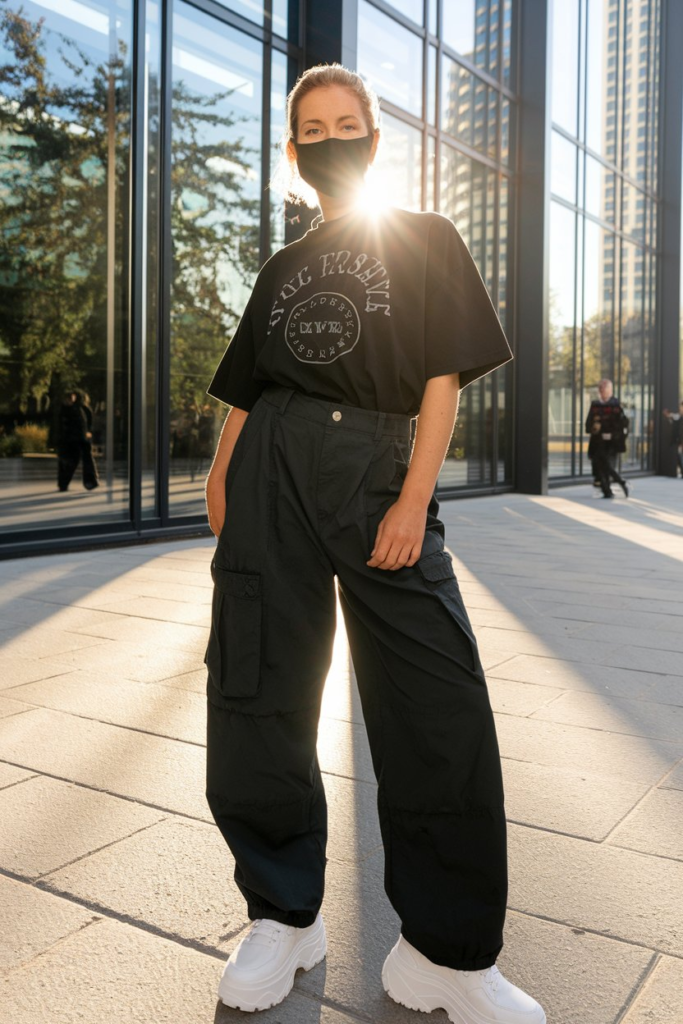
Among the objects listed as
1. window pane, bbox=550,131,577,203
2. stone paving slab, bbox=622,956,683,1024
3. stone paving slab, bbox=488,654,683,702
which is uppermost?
window pane, bbox=550,131,577,203

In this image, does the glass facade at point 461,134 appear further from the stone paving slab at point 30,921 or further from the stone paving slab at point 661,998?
the stone paving slab at point 661,998

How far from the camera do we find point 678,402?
2303cm

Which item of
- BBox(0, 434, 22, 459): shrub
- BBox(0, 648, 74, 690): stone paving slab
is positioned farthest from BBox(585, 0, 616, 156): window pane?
BBox(0, 648, 74, 690): stone paving slab

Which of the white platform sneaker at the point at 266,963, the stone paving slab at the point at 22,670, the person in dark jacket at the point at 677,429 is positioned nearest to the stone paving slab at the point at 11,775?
the stone paving slab at the point at 22,670

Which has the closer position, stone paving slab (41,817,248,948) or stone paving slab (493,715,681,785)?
stone paving slab (41,817,248,948)

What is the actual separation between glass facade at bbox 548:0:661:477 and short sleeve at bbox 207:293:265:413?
14788 millimetres

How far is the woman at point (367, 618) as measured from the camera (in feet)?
5.80

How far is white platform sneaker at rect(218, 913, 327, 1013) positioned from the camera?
1.81 m

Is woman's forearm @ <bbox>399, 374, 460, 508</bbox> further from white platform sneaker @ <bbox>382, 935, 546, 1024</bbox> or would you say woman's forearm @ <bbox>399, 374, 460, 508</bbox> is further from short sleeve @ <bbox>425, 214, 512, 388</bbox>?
white platform sneaker @ <bbox>382, 935, 546, 1024</bbox>

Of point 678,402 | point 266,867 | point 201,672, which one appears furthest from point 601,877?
point 678,402

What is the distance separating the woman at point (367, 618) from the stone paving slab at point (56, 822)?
73cm

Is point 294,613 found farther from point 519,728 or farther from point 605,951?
point 519,728

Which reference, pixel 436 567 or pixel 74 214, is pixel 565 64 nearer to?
pixel 74 214

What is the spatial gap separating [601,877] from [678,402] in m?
22.2
